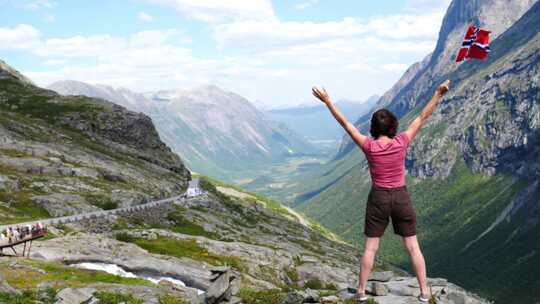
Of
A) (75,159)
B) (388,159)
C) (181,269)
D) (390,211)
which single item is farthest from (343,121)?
(75,159)

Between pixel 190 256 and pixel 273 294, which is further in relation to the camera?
pixel 190 256

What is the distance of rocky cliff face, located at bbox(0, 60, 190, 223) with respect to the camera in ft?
279

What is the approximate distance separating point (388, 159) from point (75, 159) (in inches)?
4613

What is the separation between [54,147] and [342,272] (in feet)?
252

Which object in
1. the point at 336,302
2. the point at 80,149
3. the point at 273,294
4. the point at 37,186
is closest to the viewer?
the point at 336,302

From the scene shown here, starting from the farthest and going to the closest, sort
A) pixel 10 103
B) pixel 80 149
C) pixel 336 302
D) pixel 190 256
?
pixel 10 103 < pixel 80 149 < pixel 190 256 < pixel 336 302

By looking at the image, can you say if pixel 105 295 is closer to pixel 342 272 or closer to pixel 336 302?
pixel 336 302

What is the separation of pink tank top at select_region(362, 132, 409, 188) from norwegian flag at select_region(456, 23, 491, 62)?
14902 mm

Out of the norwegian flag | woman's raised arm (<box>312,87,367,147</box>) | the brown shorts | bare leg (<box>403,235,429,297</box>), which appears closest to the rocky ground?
bare leg (<box>403,235,429,297</box>)

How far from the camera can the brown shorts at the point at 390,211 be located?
53.8 feet

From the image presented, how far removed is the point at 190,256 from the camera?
61375 millimetres

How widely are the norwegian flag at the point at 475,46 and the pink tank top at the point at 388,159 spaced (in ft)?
48.9

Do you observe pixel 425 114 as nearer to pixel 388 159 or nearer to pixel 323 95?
pixel 388 159

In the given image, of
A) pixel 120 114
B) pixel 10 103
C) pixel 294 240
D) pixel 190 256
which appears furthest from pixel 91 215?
pixel 10 103
